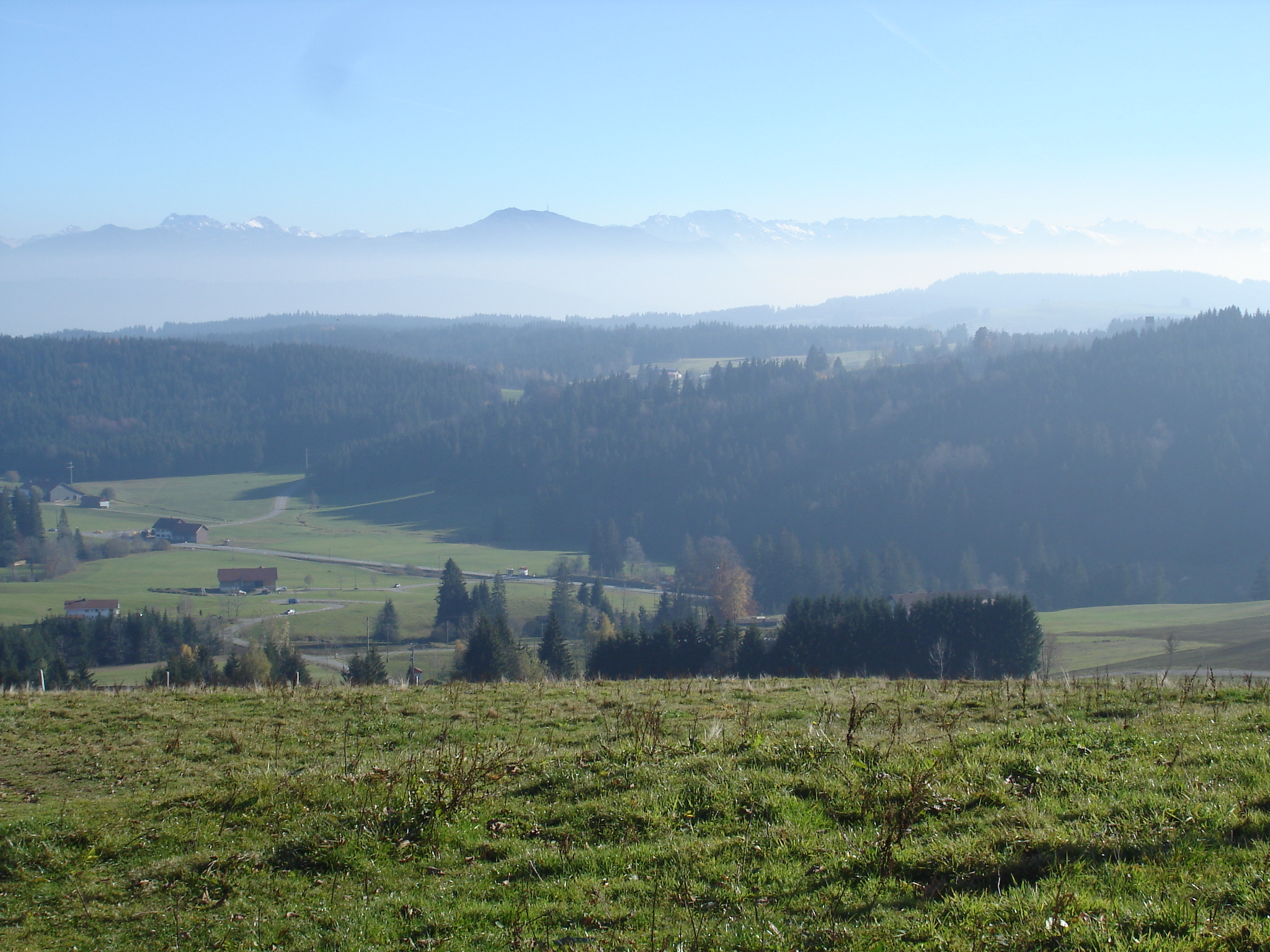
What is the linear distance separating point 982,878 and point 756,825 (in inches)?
71.6

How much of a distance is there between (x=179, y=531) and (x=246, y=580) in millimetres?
45570

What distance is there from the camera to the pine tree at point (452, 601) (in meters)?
81.7

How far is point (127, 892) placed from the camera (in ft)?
22.1

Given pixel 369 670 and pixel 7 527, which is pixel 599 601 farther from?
pixel 7 527

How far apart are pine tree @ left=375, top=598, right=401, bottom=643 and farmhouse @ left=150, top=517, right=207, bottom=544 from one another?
2881 inches

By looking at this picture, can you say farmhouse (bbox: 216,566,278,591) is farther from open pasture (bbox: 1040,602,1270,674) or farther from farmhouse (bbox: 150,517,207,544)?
open pasture (bbox: 1040,602,1270,674)

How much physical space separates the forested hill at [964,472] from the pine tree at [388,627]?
5100 centimetres

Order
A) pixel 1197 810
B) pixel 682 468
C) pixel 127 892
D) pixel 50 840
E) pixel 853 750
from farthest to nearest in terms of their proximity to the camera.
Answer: pixel 682 468 < pixel 853 750 < pixel 50 840 < pixel 127 892 < pixel 1197 810

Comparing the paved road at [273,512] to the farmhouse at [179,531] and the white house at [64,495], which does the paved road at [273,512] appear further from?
the white house at [64,495]

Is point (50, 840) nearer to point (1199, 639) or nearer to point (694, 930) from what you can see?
point (694, 930)

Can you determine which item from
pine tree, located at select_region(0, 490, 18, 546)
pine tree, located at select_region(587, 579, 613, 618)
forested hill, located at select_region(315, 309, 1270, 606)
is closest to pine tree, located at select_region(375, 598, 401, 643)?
pine tree, located at select_region(587, 579, 613, 618)

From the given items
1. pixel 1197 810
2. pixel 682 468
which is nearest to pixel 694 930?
pixel 1197 810

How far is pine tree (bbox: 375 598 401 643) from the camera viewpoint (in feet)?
252

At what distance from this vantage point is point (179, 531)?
140375 mm
